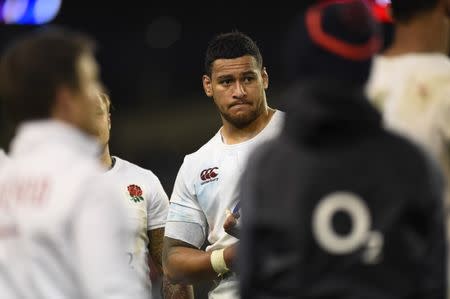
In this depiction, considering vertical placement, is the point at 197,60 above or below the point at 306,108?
above

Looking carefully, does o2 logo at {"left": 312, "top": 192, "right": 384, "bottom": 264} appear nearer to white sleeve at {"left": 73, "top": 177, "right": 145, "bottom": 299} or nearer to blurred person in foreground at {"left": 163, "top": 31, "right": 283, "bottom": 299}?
white sleeve at {"left": 73, "top": 177, "right": 145, "bottom": 299}

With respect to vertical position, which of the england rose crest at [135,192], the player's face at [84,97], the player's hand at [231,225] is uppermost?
the player's face at [84,97]

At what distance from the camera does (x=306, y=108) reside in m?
3.62

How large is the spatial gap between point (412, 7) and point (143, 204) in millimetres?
2779

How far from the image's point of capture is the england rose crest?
22.0 ft

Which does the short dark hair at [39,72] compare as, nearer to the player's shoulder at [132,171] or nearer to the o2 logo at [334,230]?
the o2 logo at [334,230]

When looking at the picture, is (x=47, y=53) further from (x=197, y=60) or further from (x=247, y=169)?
(x=197, y=60)

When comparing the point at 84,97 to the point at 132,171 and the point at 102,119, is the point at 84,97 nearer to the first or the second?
the point at 102,119

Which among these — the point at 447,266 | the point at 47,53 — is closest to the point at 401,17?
the point at 447,266

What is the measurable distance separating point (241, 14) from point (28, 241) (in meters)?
11.6

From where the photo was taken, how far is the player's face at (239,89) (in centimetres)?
637

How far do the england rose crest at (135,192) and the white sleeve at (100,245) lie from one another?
3.10 m

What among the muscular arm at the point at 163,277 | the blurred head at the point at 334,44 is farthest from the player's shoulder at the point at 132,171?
the blurred head at the point at 334,44

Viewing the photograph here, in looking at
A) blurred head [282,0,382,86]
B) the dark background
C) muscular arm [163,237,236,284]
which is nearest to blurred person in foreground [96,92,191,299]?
muscular arm [163,237,236,284]
